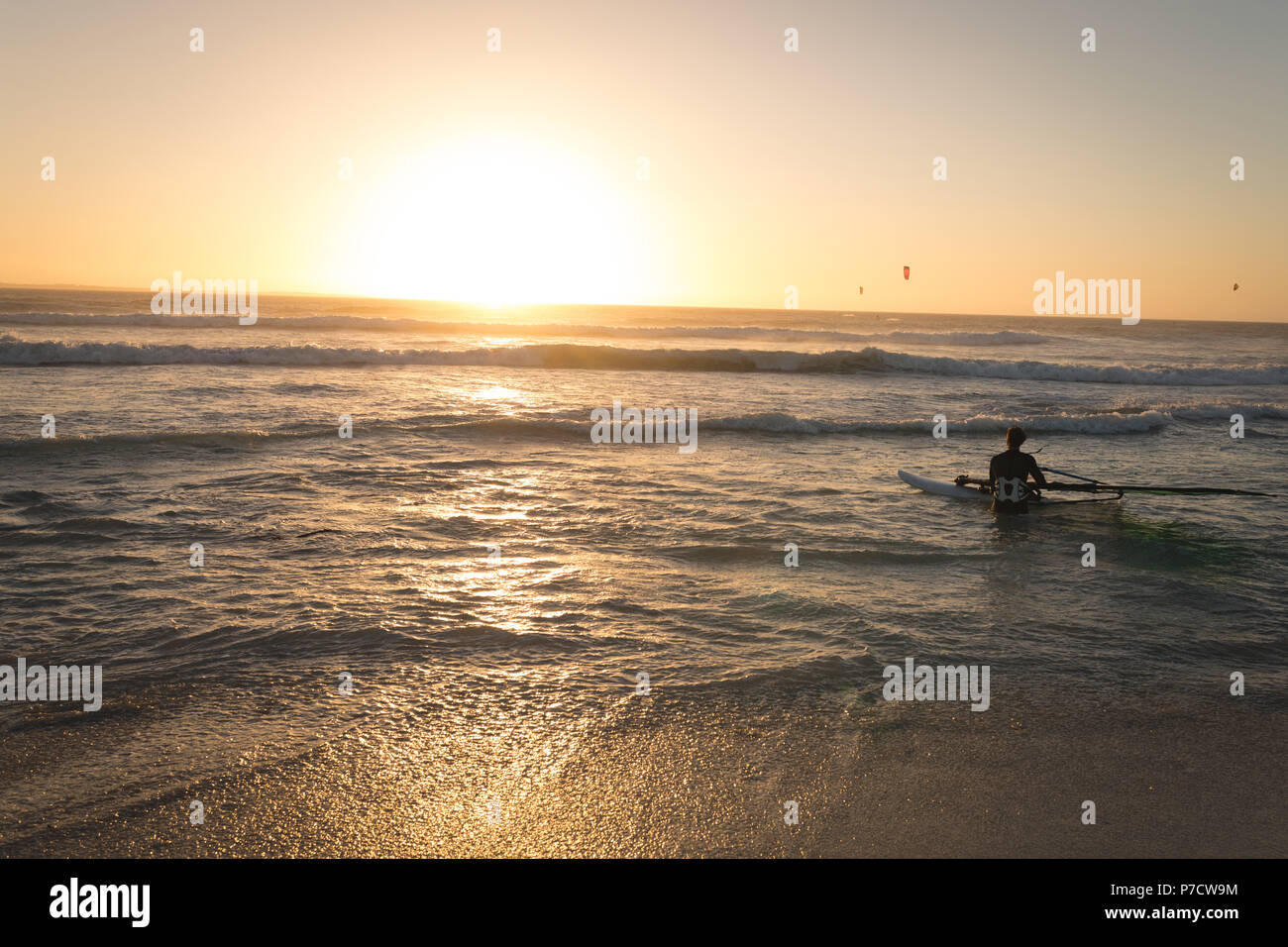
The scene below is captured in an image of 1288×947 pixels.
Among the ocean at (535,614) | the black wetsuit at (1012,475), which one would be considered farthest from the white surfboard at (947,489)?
the black wetsuit at (1012,475)

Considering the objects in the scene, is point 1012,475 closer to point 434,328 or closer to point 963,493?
point 963,493

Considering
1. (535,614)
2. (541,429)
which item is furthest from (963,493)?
(541,429)

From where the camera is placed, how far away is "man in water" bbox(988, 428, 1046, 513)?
32.1 ft

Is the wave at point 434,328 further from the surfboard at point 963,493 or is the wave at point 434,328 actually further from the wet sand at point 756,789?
the wet sand at point 756,789

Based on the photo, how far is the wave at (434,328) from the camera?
1470 inches

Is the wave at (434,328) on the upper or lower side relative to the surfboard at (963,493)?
upper

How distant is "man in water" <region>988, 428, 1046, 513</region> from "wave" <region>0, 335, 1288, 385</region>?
67.9 feet

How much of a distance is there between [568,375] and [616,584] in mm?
20699

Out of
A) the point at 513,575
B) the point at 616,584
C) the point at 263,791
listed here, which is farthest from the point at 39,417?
the point at 263,791

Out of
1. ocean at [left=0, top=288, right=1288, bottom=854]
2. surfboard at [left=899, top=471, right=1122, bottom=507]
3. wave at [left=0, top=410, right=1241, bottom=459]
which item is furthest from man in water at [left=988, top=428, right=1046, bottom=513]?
wave at [left=0, top=410, right=1241, bottom=459]

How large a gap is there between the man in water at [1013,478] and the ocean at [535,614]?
0.35 metres
